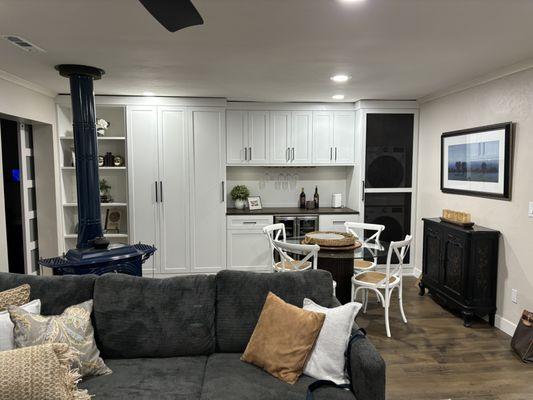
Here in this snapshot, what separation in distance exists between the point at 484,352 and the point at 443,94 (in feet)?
9.65

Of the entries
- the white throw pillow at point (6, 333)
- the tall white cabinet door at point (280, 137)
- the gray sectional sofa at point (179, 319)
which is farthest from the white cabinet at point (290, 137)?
the white throw pillow at point (6, 333)

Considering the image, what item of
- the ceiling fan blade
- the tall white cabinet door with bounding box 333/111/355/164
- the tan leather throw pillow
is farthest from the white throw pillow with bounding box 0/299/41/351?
the tall white cabinet door with bounding box 333/111/355/164

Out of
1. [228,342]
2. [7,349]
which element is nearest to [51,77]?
[7,349]

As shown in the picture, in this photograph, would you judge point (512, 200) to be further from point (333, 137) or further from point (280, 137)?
point (280, 137)

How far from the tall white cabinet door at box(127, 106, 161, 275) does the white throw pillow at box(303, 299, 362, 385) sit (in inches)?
143

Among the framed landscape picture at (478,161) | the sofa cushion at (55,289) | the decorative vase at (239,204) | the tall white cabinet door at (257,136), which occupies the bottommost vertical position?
the sofa cushion at (55,289)

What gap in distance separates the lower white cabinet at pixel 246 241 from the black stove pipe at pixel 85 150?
2186 mm

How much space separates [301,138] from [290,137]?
0.52 feet

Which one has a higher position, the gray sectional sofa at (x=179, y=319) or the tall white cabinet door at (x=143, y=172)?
the tall white cabinet door at (x=143, y=172)

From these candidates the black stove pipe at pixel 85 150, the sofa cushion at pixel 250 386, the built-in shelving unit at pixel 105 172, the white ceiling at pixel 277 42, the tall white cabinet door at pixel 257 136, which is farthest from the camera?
the tall white cabinet door at pixel 257 136

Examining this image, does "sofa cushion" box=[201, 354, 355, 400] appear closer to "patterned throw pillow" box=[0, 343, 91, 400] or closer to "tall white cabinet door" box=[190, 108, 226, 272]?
"patterned throw pillow" box=[0, 343, 91, 400]

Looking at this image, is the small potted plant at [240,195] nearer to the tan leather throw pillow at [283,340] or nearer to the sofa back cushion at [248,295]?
the sofa back cushion at [248,295]

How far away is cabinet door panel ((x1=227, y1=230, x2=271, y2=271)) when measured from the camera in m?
5.46

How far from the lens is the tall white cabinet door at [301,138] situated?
5.59 metres
